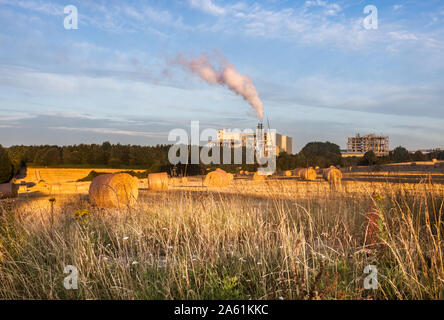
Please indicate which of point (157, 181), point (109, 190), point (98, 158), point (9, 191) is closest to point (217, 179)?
point (157, 181)

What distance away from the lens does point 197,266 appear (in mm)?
4090

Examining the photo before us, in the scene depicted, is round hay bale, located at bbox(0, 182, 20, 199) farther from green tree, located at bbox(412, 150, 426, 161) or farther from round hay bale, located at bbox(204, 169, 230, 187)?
green tree, located at bbox(412, 150, 426, 161)

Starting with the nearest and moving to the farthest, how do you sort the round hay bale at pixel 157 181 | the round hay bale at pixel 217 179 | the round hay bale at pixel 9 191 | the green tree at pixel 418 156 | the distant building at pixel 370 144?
the round hay bale at pixel 9 191
the round hay bale at pixel 157 181
the round hay bale at pixel 217 179
the green tree at pixel 418 156
the distant building at pixel 370 144

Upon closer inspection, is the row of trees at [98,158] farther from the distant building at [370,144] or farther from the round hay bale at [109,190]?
the distant building at [370,144]

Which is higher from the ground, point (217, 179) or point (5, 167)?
point (5, 167)

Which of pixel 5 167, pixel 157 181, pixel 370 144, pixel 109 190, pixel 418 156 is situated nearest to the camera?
pixel 109 190

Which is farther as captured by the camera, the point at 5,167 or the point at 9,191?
the point at 5,167

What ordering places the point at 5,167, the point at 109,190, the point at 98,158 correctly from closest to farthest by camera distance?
the point at 109,190
the point at 5,167
the point at 98,158

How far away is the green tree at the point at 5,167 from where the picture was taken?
98.7 ft

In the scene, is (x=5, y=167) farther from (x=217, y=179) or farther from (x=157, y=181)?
(x=217, y=179)

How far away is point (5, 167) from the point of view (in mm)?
30406

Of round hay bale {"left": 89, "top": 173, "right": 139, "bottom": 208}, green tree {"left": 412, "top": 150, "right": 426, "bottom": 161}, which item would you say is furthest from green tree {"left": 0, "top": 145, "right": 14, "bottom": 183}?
green tree {"left": 412, "top": 150, "right": 426, "bottom": 161}

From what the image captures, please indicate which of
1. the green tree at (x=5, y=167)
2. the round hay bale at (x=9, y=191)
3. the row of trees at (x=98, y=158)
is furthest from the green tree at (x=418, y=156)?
the green tree at (x=5, y=167)
